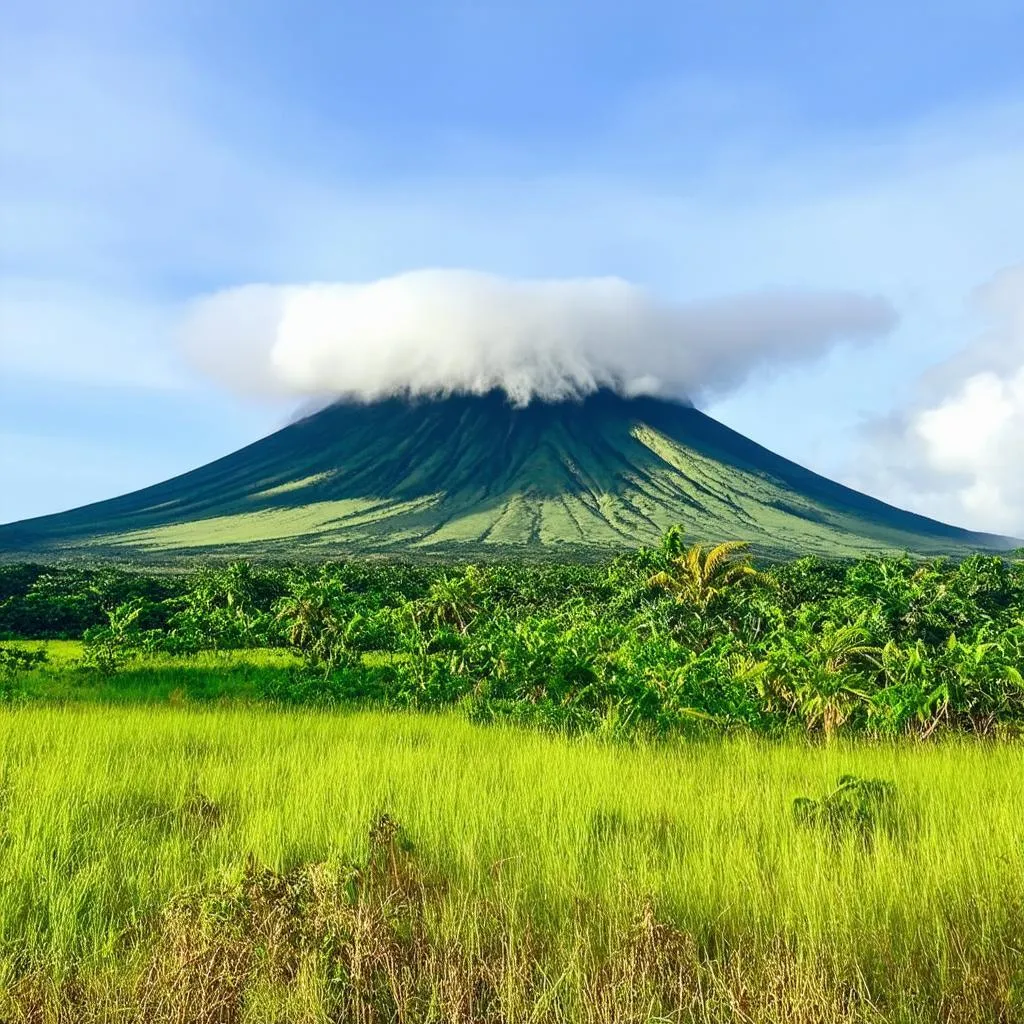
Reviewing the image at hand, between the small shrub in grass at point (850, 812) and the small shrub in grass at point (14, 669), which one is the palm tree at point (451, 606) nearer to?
the small shrub in grass at point (14, 669)

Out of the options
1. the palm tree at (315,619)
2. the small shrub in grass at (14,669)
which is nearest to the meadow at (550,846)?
the small shrub in grass at (14,669)

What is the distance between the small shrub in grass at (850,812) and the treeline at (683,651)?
349cm

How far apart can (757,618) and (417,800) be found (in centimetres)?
1090

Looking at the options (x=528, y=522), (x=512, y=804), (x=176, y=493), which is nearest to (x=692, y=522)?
(x=528, y=522)

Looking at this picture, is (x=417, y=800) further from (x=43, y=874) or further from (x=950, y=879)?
(x=950, y=879)

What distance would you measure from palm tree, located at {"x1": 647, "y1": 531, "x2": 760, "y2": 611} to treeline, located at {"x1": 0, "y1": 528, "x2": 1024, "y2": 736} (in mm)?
43

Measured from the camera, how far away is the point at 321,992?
281 centimetres

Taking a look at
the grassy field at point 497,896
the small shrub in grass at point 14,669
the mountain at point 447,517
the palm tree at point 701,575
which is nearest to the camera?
the grassy field at point 497,896

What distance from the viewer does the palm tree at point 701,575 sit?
1700 cm

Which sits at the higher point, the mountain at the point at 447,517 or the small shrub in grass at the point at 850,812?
the mountain at the point at 447,517

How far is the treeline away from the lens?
880 centimetres

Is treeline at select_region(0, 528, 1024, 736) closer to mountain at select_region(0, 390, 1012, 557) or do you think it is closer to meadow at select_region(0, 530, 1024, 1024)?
meadow at select_region(0, 530, 1024, 1024)

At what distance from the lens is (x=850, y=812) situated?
4695mm

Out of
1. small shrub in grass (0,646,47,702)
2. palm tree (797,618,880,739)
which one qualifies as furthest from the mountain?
palm tree (797,618,880,739)
